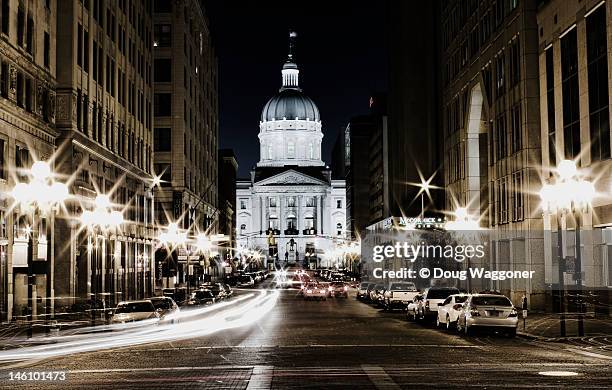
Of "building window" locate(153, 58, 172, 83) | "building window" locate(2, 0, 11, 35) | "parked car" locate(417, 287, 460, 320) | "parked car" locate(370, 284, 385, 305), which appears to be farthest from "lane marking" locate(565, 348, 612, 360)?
"building window" locate(153, 58, 172, 83)

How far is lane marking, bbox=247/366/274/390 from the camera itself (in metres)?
17.9

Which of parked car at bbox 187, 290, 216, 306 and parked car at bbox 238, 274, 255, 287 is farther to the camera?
parked car at bbox 238, 274, 255, 287

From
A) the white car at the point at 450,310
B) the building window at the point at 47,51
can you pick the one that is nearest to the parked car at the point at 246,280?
the building window at the point at 47,51

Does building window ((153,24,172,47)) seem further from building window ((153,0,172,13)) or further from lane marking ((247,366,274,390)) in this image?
lane marking ((247,366,274,390))

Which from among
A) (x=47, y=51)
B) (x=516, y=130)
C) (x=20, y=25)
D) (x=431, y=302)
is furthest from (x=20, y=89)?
(x=516, y=130)

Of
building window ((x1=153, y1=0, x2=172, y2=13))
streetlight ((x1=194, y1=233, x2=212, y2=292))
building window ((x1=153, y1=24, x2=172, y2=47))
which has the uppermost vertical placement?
building window ((x1=153, y1=0, x2=172, y2=13))

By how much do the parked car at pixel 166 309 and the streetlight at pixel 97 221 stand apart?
7.60m

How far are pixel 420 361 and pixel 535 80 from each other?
116ft

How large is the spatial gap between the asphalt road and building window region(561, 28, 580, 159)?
17562 mm

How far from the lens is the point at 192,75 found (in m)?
106

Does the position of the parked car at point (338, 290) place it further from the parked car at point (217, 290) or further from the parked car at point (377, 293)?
the parked car at point (377, 293)

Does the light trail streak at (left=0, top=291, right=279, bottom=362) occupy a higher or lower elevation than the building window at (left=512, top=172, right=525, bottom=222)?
lower

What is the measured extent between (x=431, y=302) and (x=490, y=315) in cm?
813

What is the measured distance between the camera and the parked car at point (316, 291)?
73.9 meters
